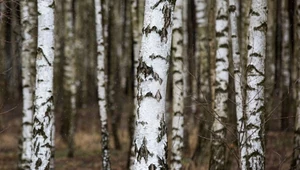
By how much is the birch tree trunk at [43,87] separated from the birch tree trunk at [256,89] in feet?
10.1

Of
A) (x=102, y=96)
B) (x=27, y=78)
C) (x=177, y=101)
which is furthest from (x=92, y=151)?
(x=177, y=101)

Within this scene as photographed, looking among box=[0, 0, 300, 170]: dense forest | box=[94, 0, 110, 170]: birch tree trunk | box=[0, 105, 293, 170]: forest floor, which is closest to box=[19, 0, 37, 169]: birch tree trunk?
box=[0, 0, 300, 170]: dense forest

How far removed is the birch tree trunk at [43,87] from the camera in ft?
24.7

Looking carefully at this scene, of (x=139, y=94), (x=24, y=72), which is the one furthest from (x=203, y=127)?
(x=139, y=94)

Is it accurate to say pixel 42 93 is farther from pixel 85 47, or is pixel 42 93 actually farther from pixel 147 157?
pixel 85 47

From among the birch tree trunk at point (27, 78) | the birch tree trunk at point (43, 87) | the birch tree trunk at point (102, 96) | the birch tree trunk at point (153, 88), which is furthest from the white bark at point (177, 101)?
the birch tree trunk at point (153, 88)

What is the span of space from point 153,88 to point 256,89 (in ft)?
8.88

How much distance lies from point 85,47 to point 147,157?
85.7ft

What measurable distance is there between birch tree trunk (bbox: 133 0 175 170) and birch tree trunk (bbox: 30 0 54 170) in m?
2.80

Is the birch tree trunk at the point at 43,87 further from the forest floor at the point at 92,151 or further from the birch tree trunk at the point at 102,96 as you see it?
the birch tree trunk at the point at 102,96

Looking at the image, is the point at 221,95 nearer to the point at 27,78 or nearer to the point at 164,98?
the point at 164,98

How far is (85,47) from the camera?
30641 millimetres

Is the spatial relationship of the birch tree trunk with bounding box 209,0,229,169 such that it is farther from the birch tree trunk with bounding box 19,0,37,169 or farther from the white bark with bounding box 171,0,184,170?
the birch tree trunk with bounding box 19,0,37,169

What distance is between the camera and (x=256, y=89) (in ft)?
23.9
